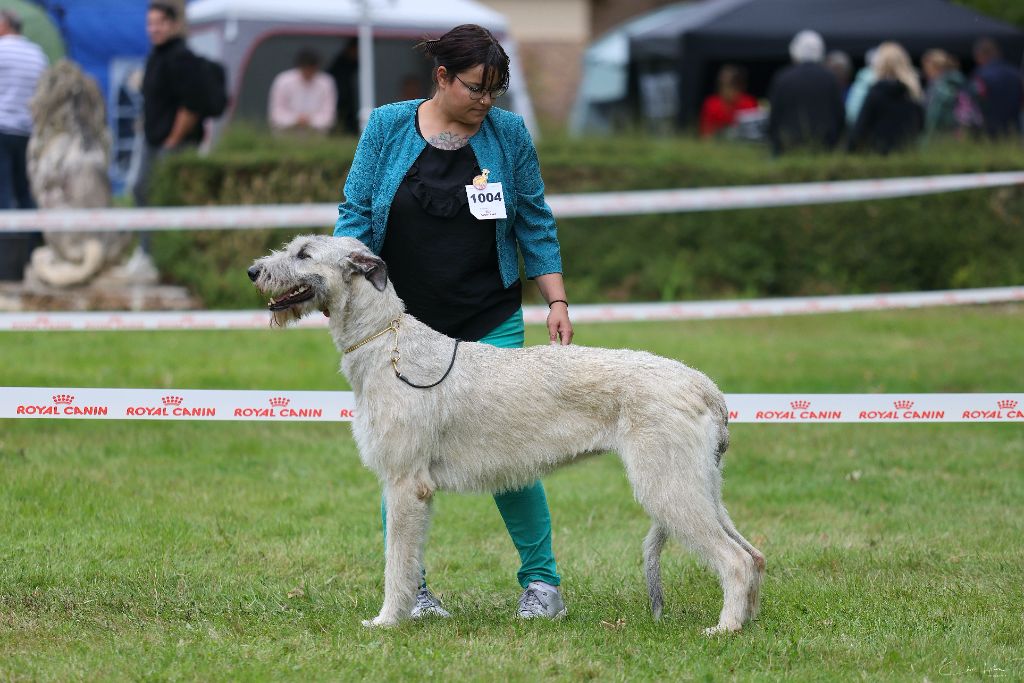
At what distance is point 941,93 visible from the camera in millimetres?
18781

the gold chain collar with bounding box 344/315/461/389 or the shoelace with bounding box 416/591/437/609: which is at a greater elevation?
the gold chain collar with bounding box 344/315/461/389

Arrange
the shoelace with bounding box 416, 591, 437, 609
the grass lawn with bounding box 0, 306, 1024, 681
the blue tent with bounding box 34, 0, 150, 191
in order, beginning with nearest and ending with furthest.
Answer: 1. the grass lawn with bounding box 0, 306, 1024, 681
2. the shoelace with bounding box 416, 591, 437, 609
3. the blue tent with bounding box 34, 0, 150, 191

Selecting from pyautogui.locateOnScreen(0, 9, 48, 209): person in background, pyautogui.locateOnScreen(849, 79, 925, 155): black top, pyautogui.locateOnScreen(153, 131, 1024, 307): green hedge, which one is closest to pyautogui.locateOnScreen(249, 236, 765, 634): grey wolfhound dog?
pyautogui.locateOnScreen(153, 131, 1024, 307): green hedge

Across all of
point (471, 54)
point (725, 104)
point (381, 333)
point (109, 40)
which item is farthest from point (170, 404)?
point (109, 40)

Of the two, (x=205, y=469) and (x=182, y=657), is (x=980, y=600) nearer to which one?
(x=182, y=657)

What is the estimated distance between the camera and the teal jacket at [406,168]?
547 centimetres

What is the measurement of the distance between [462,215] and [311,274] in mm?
703

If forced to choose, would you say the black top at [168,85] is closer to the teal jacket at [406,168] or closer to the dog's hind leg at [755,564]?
the teal jacket at [406,168]

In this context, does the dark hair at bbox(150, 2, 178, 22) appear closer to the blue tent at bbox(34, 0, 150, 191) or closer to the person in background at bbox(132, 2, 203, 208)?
the person in background at bbox(132, 2, 203, 208)

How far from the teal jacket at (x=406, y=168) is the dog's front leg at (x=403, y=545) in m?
1.03

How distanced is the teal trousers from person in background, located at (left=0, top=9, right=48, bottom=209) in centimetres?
935

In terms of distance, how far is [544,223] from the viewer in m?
5.82

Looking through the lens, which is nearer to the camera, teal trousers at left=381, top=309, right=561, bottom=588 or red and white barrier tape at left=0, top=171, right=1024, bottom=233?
teal trousers at left=381, top=309, right=561, bottom=588

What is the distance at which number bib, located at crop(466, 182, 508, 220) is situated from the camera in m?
5.46
